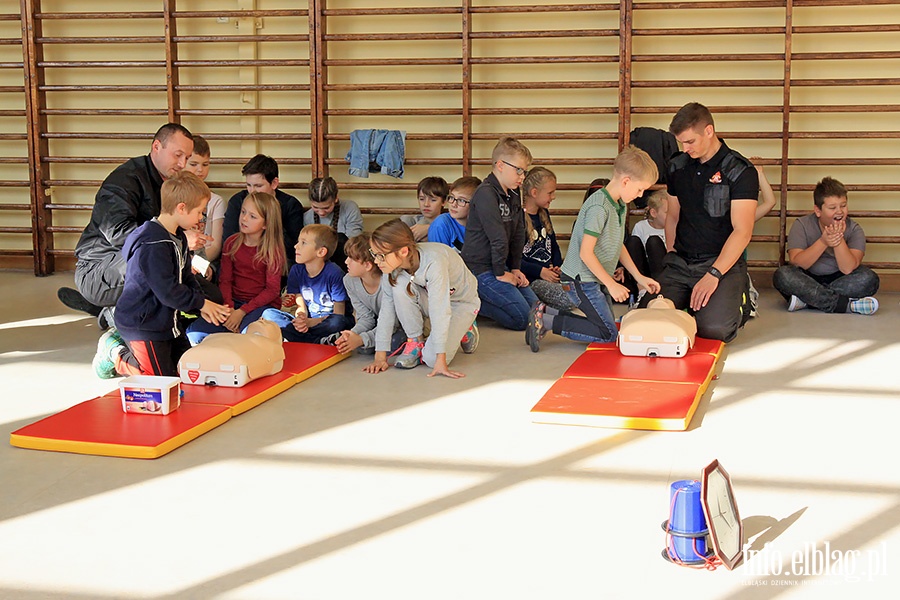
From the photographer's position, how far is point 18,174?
7.48 meters

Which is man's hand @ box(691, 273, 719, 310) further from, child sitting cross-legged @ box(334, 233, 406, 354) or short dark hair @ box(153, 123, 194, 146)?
short dark hair @ box(153, 123, 194, 146)

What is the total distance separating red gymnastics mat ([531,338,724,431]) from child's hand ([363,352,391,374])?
2.68ft

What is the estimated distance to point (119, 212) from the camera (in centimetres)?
435

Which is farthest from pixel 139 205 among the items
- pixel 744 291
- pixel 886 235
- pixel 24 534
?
pixel 886 235

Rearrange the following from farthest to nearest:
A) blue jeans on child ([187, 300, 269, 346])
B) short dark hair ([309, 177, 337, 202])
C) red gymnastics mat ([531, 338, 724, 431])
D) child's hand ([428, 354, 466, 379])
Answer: short dark hair ([309, 177, 337, 202]), blue jeans on child ([187, 300, 269, 346]), child's hand ([428, 354, 466, 379]), red gymnastics mat ([531, 338, 724, 431])

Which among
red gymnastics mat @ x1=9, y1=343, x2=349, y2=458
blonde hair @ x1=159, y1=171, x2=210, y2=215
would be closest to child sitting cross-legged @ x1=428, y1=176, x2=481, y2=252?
red gymnastics mat @ x1=9, y1=343, x2=349, y2=458

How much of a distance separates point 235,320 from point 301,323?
361 mm

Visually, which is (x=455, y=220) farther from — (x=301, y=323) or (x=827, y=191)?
(x=827, y=191)

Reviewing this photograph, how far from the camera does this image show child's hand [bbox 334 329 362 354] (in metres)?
4.36

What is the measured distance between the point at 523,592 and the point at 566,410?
1320mm

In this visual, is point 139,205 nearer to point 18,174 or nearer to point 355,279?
point 355,279

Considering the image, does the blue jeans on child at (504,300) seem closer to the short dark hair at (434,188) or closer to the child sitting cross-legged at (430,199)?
the child sitting cross-legged at (430,199)

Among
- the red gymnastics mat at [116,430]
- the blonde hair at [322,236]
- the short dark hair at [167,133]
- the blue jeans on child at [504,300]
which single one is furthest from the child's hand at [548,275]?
the red gymnastics mat at [116,430]

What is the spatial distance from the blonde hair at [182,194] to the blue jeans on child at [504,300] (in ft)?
5.91
